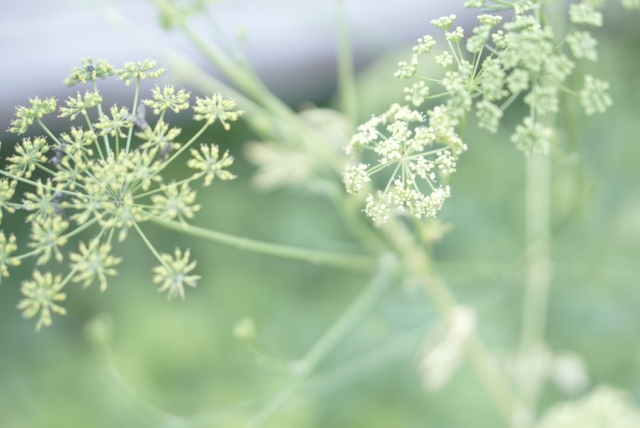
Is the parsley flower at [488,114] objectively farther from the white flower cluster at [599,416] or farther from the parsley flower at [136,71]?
the white flower cluster at [599,416]

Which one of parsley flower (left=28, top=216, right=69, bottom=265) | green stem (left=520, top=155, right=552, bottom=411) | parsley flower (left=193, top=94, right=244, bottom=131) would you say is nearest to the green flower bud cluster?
parsley flower (left=193, top=94, right=244, bottom=131)

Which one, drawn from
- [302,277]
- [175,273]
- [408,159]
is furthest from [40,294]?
[302,277]

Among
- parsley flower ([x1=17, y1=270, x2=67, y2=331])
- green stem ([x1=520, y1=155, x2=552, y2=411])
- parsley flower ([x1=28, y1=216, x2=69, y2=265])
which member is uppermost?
green stem ([x1=520, y1=155, x2=552, y2=411])

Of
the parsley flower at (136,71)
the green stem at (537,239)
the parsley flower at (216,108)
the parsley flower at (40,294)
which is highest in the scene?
the green stem at (537,239)

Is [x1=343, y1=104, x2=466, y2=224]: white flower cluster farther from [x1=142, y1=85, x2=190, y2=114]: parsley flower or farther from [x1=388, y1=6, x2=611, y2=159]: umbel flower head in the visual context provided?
[x1=142, y1=85, x2=190, y2=114]: parsley flower

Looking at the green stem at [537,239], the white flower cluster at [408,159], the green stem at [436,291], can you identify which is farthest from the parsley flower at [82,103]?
the green stem at [537,239]

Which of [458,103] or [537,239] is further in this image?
[537,239]

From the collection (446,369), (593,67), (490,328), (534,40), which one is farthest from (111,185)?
(593,67)

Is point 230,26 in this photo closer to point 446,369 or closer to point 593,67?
point 593,67

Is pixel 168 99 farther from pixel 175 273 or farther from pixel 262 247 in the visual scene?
pixel 262 247

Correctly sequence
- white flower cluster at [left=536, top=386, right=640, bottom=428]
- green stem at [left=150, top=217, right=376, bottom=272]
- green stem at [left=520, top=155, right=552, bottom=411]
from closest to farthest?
green stem at [left=150, top=217, right=376, bottom=272], white flower cluster at [left=536, top=386, right=640, bottom=428], green stem at [left=520, top=155, right=552, bottom=411]
